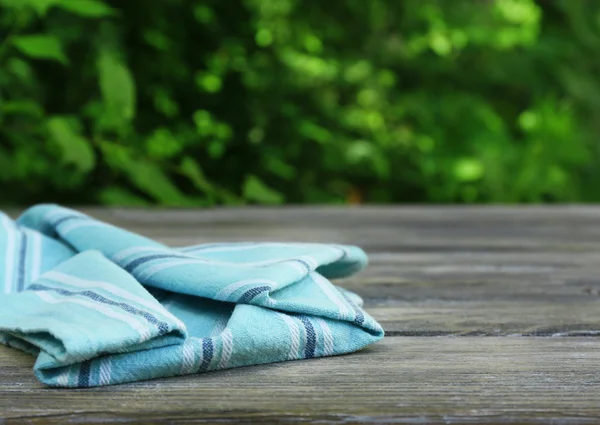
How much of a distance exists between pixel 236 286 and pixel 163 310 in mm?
79

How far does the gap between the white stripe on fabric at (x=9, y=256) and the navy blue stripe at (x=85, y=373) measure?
0.26 meters

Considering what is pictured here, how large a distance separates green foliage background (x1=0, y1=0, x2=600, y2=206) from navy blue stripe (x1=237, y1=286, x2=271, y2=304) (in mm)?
1235

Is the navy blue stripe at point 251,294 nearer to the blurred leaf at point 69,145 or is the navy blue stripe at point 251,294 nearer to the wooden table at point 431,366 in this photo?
the wooden table at point 431,366

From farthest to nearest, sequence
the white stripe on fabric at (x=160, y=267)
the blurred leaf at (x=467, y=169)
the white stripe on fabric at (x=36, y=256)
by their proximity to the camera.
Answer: the blurred leaf at (x=467, y=169)
the white stripe on fabric at (x=36, y=256)
the white stripe on fabric at (x=160, y=267)

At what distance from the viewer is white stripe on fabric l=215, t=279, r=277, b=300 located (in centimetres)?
67

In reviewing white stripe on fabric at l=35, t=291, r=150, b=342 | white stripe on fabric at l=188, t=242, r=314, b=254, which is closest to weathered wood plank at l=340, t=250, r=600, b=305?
white stripe on fabric at l=188, t=242, r=314, b=254

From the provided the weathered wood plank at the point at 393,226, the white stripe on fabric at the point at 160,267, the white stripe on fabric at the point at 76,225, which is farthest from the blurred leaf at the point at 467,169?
the white stripe on fabric at the point at 160,267

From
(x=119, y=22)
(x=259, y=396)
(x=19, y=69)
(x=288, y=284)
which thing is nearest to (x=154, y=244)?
(x=288, y=284)

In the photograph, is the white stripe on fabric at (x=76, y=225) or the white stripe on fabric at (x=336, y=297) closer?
the white stripe on fabric at (x=336, y=297)

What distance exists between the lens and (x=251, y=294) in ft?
2.15

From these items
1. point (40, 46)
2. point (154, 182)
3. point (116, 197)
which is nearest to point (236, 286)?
point (40, 46)

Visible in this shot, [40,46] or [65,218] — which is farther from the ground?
[40,46]

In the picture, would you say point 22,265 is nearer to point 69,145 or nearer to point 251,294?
point 251,294

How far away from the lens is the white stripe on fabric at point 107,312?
57cm
